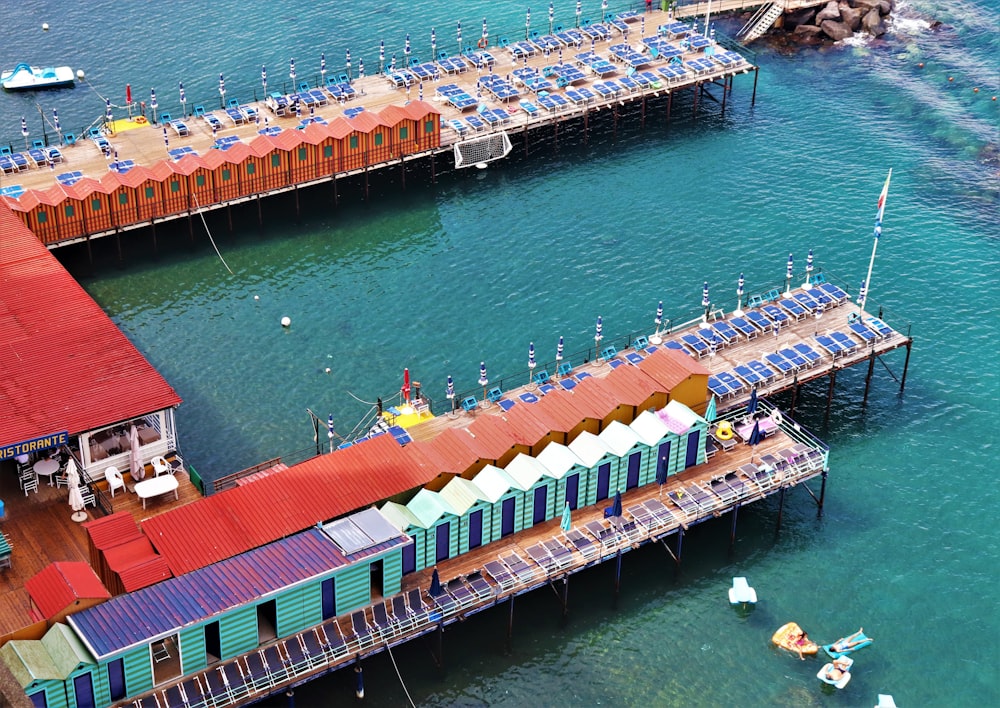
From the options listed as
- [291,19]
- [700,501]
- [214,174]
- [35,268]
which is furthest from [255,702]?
[291,19]

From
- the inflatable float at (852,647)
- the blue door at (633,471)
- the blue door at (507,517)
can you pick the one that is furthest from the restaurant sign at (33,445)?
the inflatable float at (852,647)

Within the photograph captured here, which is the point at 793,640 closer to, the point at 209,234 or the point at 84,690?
the point at 84,690

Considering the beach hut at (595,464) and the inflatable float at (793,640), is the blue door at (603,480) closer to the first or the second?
the beach hut at (595,464)

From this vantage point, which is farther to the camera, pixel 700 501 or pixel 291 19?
pixel 291 19

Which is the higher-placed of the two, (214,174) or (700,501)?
(214,174)

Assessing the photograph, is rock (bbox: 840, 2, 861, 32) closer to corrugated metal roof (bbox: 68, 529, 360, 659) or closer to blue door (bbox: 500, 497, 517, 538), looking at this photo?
blue door (bbox: 500, 497, 517, 538)

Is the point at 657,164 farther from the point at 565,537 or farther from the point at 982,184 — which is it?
the point at 565,537

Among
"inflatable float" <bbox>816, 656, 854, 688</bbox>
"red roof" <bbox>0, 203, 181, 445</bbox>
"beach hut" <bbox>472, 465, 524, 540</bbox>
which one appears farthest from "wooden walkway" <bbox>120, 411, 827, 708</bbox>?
"red roof" <bbox>0, 203, 181, 445</bbox>
